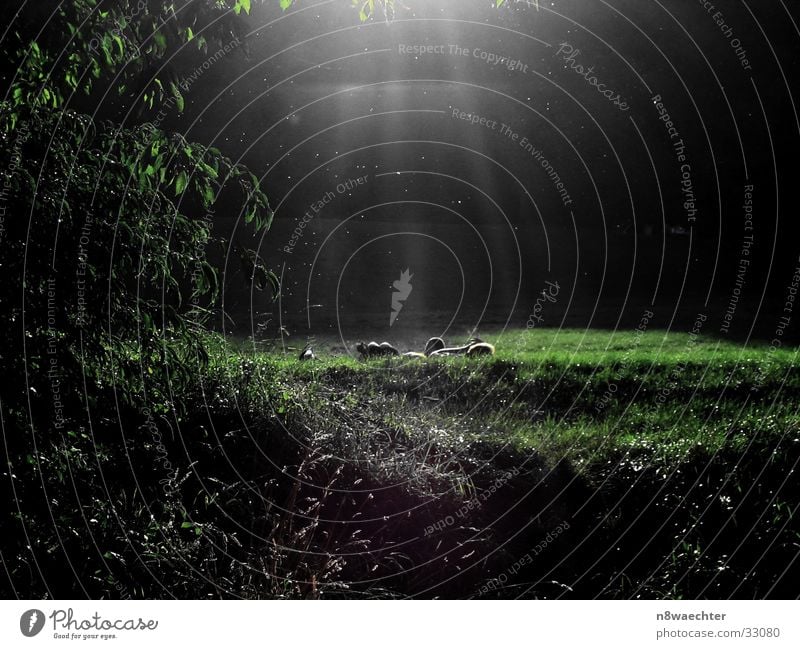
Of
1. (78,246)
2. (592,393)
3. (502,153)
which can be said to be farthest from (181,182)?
(502,153)

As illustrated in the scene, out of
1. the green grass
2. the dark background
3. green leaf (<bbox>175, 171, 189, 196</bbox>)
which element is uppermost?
the dark background

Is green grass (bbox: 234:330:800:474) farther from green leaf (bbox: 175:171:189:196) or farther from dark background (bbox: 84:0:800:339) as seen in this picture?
green leaf (bbox: 175:171:189:196)

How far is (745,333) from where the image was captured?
6.37m

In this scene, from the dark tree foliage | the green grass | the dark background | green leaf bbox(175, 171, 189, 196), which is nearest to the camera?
the dark tree foliage

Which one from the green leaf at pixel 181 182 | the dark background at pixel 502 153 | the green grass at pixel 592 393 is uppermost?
the dark background at pixel 502 153

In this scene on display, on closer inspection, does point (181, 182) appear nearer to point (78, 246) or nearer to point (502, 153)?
point (78, 246)

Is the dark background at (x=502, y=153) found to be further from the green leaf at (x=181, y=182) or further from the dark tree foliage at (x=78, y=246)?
A: the green leaf at (x=181, y=182)

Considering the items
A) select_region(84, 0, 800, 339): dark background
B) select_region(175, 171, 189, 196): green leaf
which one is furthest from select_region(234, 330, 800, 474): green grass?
select_region(175, 171, 189, 196): green leaf

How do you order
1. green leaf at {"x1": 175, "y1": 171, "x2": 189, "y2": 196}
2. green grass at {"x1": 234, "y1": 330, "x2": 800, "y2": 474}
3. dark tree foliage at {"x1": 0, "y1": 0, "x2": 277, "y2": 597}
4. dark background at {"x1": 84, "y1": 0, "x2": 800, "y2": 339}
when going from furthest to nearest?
dark background at {"x1": 84, "y1": 0, "x2": 800, "y2": 339} → green grass at {"x1": 234, "y1": 330, "x2": 800, "y2": 474} → green leaf at {"x1": 175, "y1": 171, "x2": 189, "y2": 196} → dark tree foliage at {"x1": 0, "y1": 0, "x2": 277, "y2": 597}

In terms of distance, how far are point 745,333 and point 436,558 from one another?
4193 millimetres

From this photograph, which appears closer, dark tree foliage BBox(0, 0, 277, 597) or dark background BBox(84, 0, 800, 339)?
dark tree foliage BBox(0, 0, 277, 597)

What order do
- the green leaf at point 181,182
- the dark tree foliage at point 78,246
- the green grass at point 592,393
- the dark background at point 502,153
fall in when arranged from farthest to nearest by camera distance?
the dark background at point 502,153, the green grass at point 592,393, the green leaf at point 181,182, the dark tree foliage at point 78,246

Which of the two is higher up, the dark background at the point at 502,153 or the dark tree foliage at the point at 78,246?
the dark background at the point at 502,153

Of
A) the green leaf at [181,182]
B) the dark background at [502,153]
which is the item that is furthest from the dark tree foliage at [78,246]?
the dark background at [502,153]
